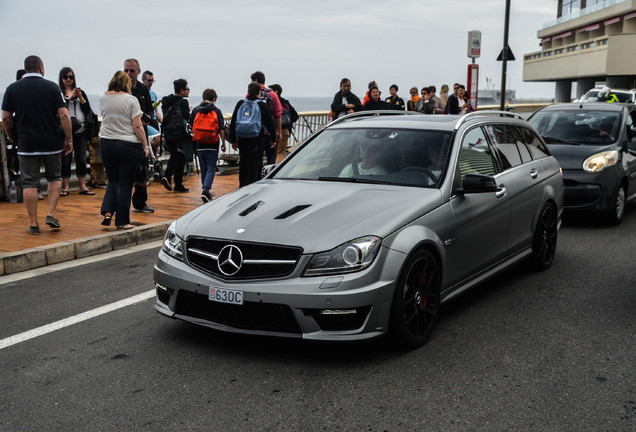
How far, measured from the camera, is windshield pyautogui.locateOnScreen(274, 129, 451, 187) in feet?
18.3

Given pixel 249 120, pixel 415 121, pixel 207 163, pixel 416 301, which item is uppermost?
pixel 415 121

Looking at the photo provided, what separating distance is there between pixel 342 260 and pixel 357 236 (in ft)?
0.63

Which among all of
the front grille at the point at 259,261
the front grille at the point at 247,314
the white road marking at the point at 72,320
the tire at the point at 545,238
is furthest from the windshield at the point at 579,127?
the front grille at the point at 247,314

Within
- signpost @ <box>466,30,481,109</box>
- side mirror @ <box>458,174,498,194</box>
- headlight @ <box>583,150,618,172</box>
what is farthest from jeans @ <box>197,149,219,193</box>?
signpost @ <box>466,30,481,109</box>

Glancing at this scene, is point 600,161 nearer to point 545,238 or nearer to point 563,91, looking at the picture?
point 545,238

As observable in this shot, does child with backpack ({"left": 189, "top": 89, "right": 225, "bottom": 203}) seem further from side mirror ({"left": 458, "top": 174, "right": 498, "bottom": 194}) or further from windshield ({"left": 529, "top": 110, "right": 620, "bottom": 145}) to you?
side mirror ({"left": 458, "top": 174, "right": 498, "bottom": 194})

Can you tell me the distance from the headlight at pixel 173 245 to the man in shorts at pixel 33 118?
13.1ft

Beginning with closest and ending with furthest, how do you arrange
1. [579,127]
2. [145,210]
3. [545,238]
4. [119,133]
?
[545,238] → [119,133] → [145,210] → [579,127]

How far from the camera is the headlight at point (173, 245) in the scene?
487 cm

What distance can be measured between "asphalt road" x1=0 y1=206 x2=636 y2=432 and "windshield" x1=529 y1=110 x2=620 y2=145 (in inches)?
186

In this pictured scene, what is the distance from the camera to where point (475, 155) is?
A: 19.6 feet

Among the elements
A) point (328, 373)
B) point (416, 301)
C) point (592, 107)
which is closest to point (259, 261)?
point (328, 373)

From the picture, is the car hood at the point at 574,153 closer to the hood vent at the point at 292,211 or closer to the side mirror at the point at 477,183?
the side mirror at the point at 477,183

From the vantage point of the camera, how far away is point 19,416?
12.5 ft
